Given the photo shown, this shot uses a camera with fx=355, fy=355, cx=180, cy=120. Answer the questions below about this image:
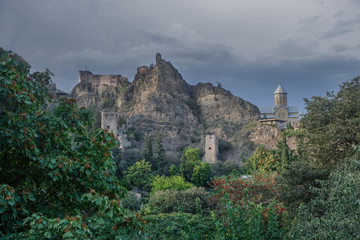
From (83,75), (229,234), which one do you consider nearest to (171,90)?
(83,75)

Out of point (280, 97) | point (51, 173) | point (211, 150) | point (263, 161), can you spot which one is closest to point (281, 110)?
point (280, 97)

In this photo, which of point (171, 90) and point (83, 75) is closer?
point (171, 90)

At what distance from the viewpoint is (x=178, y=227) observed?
53.0ft

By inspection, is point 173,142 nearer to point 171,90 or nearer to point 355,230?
point 171,90

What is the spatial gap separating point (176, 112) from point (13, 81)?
227 ft

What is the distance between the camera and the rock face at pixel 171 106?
67438 millimetres

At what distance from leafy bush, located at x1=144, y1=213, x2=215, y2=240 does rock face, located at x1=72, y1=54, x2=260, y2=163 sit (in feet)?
147

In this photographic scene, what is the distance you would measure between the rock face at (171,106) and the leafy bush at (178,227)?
44.8 m

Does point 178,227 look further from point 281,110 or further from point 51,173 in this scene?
point 281,110

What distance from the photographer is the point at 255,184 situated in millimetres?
21312

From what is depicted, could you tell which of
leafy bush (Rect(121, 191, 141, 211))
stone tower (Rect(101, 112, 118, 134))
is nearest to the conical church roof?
stone tower (Rect(101, 112, 118, 134))

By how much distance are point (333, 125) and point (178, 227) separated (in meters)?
8.12

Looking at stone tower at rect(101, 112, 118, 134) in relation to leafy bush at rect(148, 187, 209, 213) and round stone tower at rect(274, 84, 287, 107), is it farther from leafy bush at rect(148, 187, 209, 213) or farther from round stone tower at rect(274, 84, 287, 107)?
round stone tower at rect(274, 84, 287, 107)

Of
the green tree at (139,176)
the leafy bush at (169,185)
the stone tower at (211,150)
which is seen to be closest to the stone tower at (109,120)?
the stone tower at (211,150)
